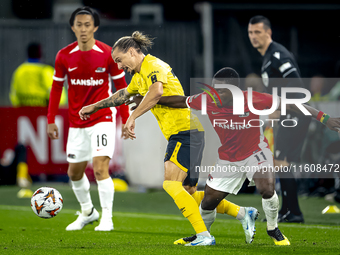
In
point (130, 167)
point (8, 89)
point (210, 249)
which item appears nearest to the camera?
point (210, 249)

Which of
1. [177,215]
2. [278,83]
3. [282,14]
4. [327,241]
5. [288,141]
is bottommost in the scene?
[177,215]

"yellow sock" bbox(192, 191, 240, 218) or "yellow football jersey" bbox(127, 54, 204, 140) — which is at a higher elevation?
"yellow football jersey" bbox(127, 54, 204, 140)

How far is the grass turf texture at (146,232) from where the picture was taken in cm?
471

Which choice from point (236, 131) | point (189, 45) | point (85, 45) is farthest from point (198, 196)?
point (189, 45)

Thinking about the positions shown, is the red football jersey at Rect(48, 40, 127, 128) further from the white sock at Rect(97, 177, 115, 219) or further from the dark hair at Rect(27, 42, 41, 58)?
the dark hair at Rect(27, 42, 41, 58)

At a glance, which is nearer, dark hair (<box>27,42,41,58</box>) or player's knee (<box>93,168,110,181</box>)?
player's knee (<box>93,168,110,181</box>)

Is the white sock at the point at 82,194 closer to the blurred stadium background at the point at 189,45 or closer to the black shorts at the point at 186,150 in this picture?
the black shorts at the point at 186,150

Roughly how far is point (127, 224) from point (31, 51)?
4.88 metres

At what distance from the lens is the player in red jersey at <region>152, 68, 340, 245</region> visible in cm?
493

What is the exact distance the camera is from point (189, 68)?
12.5 meters

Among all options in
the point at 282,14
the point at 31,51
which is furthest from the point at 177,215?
the point at 282,14

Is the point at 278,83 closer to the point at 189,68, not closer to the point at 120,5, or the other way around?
the point at 189,68

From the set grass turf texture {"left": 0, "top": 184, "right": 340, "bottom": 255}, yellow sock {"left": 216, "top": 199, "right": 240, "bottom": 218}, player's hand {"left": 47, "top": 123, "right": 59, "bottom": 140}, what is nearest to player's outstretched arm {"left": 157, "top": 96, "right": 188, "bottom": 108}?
yellow sock {"left": 216, "top": 199, "right": 240, "bottom": 218}

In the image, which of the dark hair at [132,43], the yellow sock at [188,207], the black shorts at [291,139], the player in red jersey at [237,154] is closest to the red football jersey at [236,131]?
the player in red jersey at [237,154]
